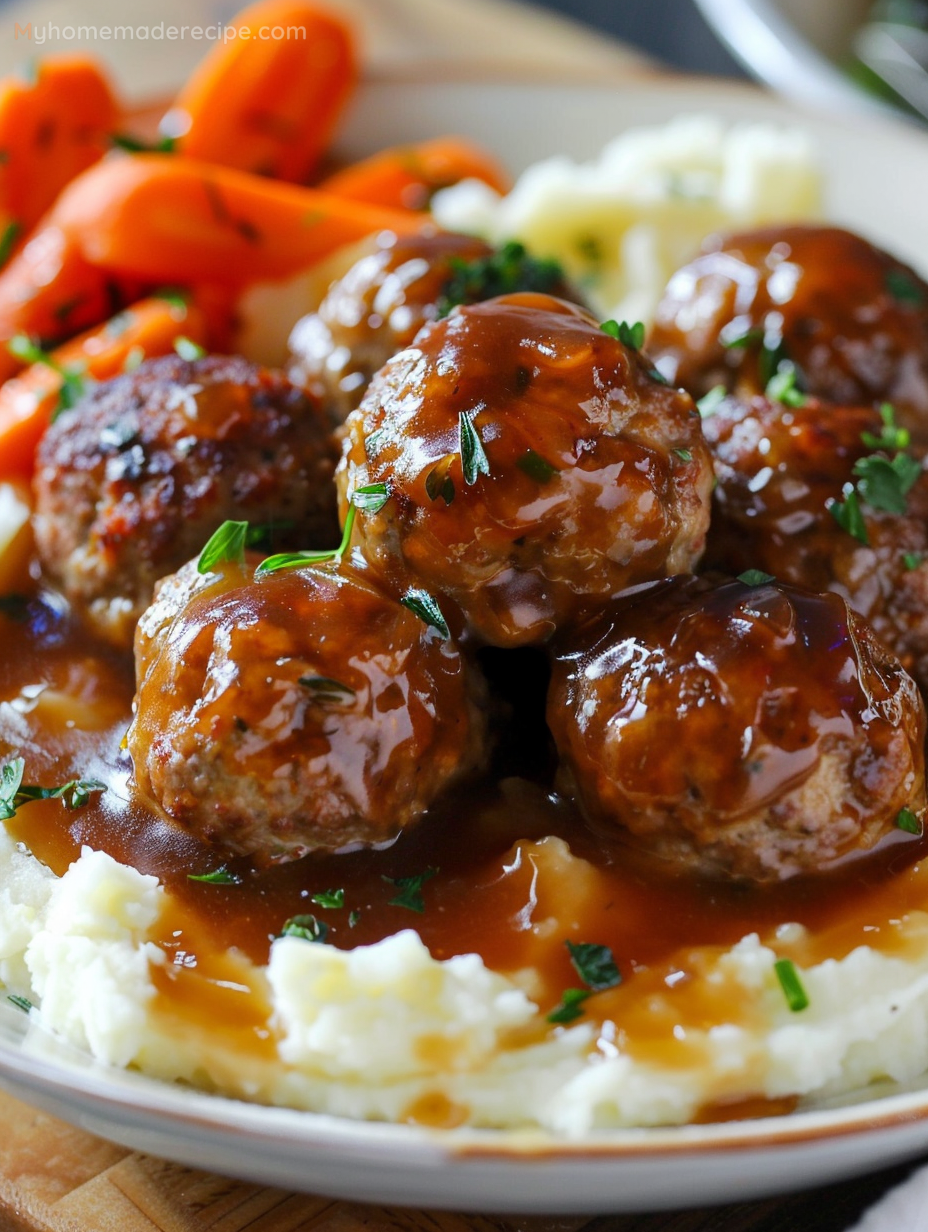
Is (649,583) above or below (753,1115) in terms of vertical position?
above

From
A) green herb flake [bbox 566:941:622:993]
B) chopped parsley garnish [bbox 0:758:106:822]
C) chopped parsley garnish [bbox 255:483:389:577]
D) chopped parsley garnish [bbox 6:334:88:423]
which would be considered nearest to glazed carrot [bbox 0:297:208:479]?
chopped parsley garnish [bbox 6:334:88:423]

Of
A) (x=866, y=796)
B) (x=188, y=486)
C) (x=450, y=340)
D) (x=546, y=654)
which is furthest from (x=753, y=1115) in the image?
(x=188, y=486)

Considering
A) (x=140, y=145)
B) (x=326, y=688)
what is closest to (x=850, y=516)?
(x=326, y=688)

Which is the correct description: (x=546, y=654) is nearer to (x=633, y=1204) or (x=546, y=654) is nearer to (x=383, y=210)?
(x=633, y=1204)

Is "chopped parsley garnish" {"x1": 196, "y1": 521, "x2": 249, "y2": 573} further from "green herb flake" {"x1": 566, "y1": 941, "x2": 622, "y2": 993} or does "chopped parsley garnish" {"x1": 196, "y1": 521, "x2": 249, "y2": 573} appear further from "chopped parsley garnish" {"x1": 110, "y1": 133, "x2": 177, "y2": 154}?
"chopped parsley garnish" {"x1": 110, "y1": 133, "x2": 177, "y2": 154}

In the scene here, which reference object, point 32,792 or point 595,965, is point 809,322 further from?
point 32,792

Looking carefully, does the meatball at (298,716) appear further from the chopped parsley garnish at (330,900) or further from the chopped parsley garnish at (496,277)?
the chopped parsley garnish at (496,277)

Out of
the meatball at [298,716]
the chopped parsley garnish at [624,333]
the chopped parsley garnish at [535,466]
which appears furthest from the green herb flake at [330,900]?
the chopped parsley garnish at [624,333]
